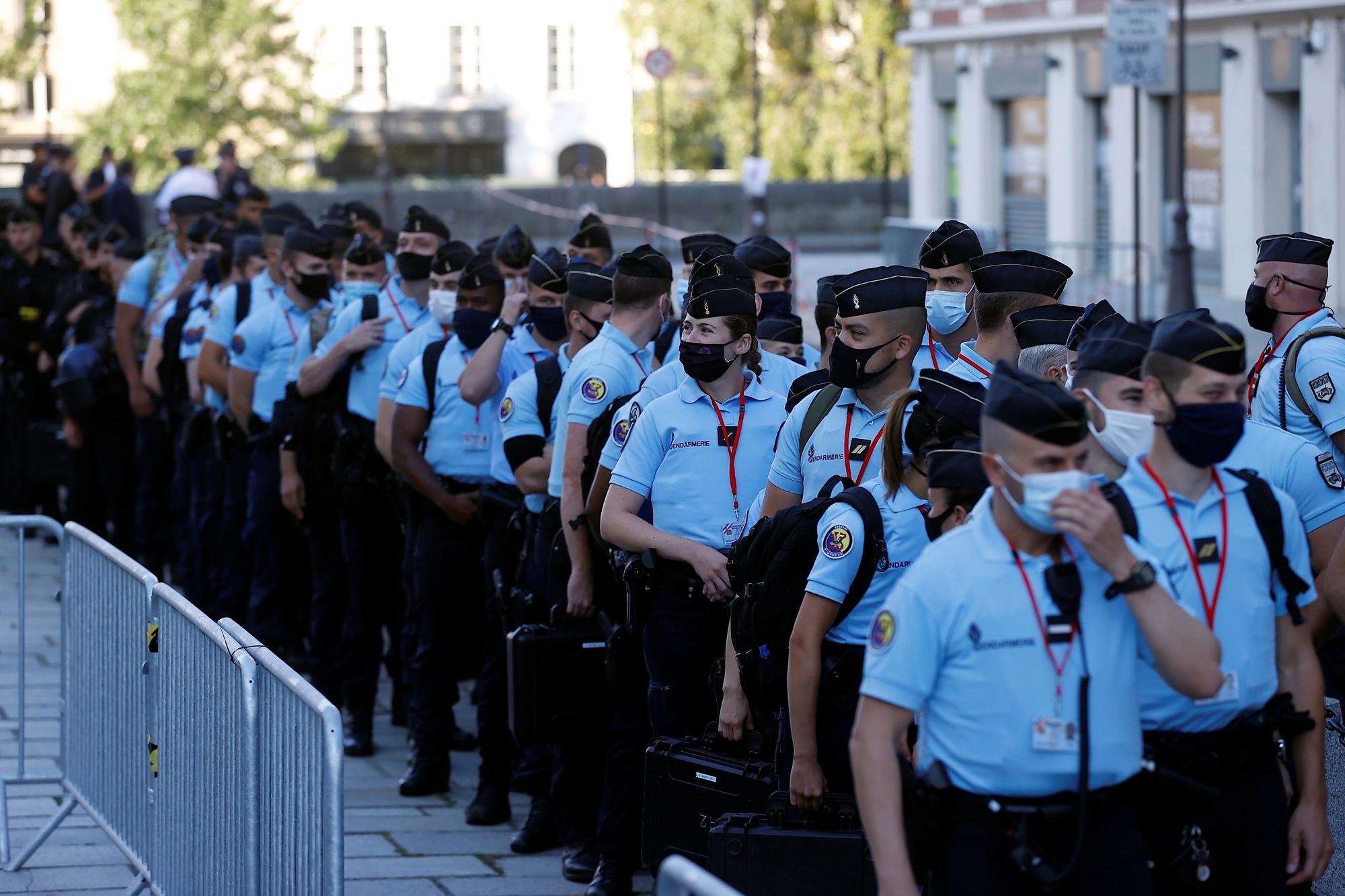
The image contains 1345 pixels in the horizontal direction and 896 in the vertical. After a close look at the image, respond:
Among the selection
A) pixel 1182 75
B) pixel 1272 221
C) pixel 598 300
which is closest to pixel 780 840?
pixel 598 300

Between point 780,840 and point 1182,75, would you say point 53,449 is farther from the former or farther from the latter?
point 1182,75

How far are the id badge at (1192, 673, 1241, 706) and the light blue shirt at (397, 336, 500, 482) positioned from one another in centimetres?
457

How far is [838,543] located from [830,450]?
25.7 inches

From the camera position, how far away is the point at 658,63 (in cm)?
3144

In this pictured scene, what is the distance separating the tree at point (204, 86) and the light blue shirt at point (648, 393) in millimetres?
43778

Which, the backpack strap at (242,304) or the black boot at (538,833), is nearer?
the black boot at (538,833)

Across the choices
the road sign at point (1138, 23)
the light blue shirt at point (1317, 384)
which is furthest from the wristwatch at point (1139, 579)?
the road sign at point (1138, 23)

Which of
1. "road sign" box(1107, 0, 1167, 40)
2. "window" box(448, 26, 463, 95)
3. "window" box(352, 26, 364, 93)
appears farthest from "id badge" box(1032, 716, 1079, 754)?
"window" box(448, 26, 463, 95)

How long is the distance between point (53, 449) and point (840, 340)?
9.85 meters

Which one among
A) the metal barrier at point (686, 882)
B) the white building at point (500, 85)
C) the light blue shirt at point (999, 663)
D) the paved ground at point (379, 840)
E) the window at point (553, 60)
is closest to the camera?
the metal barrier at point (686, 882)

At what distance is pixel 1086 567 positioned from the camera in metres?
3.88

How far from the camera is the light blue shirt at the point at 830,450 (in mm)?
5477

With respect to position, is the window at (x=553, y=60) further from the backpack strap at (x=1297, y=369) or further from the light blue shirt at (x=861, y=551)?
the light blue shirt at (x=861, y=551)

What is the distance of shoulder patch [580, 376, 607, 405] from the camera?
22.6 feet
